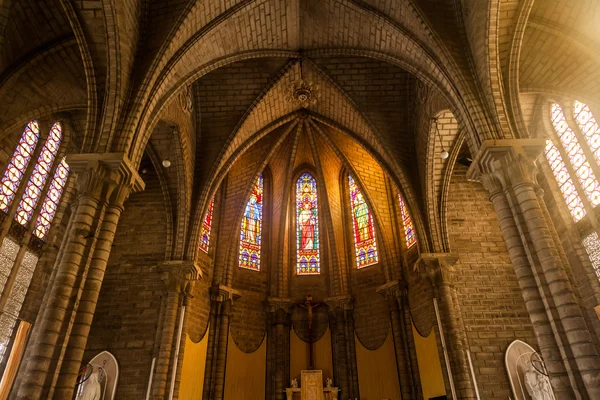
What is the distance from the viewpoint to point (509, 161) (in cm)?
759

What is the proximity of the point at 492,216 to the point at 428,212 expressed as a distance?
2881mm

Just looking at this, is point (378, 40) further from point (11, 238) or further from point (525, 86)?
point (11, 238)

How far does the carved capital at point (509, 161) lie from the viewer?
24.4 ft

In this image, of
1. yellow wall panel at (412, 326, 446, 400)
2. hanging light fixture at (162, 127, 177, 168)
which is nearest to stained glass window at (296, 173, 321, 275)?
yellow wall panel at (412, 326, 446, 400)

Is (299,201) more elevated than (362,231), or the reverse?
(299,201)

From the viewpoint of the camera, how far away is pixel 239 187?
16438 millimetres

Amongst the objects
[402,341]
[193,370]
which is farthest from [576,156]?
[193,370]

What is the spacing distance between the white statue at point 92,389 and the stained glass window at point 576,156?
14.1m

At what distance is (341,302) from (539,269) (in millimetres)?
9441

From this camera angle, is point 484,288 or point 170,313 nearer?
point 170,313

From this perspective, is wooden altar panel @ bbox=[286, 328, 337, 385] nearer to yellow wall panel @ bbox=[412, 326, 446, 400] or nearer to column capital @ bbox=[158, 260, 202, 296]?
yellow wall panel @ bbox=[412, 326, 446, 400]

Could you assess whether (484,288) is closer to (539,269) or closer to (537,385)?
(537,385)

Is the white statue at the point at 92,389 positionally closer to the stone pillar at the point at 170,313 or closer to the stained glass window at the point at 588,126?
the stone pillar at the point at 170,313

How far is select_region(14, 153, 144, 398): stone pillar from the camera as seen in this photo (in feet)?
19.9
